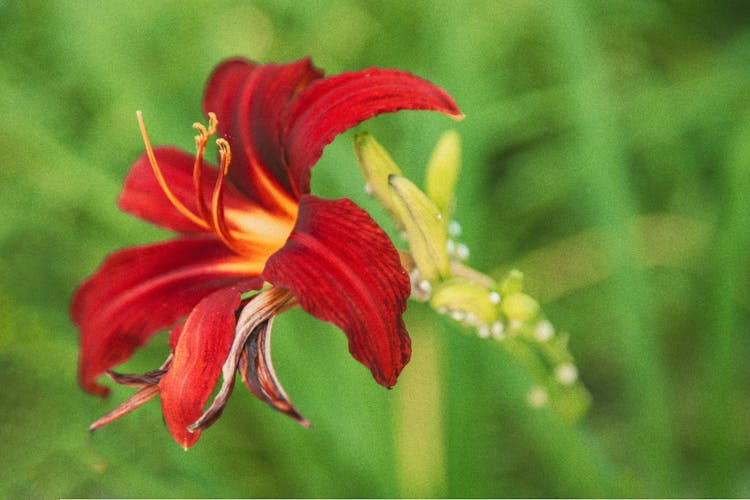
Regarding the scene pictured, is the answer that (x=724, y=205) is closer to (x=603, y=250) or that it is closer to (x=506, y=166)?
(x=603, y=250)

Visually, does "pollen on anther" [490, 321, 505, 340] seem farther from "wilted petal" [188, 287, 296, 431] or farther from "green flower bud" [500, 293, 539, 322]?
"wilted petal" [188, 287, 296, 431]

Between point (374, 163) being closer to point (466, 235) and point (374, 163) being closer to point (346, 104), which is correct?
point (346, 104)

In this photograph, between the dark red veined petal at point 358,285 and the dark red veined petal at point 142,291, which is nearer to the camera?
the dark red veined petal at point 358,285

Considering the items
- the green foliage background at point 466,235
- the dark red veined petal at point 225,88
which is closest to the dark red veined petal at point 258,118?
the dark red veined petal at point 225,88

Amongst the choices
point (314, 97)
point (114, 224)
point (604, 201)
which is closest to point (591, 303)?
point (604, 201)

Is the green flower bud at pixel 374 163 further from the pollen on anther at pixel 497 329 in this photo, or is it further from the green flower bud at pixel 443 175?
the pollen on anther at pixel 497 329

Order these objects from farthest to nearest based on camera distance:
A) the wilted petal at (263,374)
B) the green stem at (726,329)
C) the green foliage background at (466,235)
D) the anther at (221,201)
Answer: the green foliage background at (466,235) < the green stem at (726,329) < the anther at (221,201) < the wilted petal at (263,374)

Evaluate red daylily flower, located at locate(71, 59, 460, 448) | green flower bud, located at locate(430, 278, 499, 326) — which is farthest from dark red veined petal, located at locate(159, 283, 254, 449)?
green flower bud, located at locate(430, 278, 499, 326)
